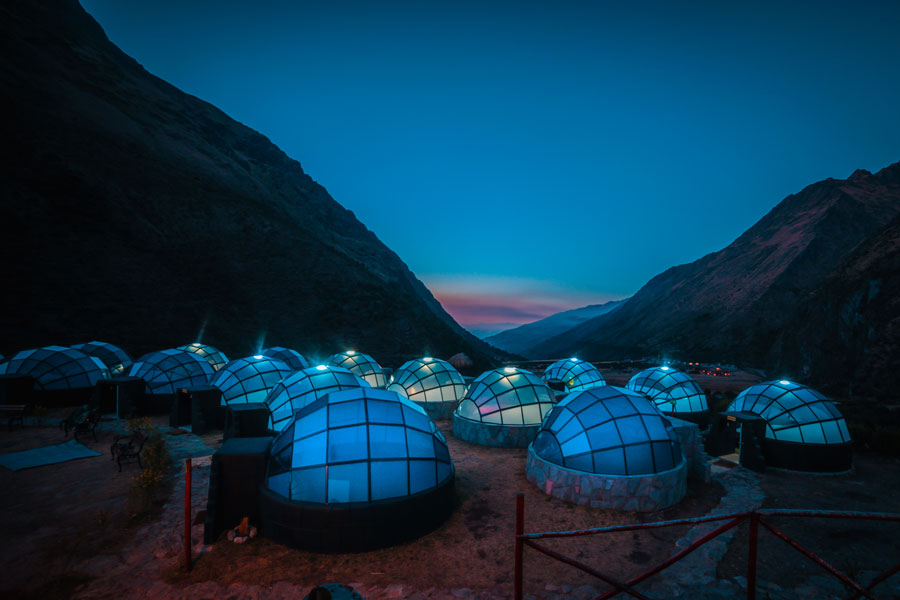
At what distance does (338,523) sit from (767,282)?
107181 millimetres

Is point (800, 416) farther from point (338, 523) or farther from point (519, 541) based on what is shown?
point (338, 523)

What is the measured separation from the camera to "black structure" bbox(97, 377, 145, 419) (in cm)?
2452

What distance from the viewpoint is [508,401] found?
2164cm

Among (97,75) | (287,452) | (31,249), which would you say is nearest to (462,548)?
(287,452)

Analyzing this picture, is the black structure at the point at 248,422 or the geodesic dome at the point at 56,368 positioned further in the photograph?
the geodesic dome at the point at 56,368

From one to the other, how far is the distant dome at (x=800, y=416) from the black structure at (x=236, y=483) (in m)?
20.8

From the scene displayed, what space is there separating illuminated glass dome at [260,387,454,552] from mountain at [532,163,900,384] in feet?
207

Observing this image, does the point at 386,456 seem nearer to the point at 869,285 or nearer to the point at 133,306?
the point at 133,306

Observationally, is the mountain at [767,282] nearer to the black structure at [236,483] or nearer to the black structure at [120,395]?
the black structure at [236,483]

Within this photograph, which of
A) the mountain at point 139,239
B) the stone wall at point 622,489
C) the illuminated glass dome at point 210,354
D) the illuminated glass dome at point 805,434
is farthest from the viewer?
the mountain at point 139,239

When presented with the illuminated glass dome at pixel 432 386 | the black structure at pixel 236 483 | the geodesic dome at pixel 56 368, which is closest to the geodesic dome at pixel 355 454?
the black structure at pixel 236 483

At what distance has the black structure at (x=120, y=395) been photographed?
24.5 m

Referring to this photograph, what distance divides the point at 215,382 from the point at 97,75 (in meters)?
90.7

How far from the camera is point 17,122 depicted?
189 feet
